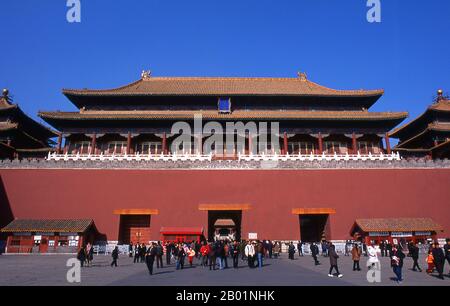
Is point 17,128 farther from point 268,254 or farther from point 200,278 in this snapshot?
point 200,278

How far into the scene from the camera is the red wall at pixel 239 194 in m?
21.3

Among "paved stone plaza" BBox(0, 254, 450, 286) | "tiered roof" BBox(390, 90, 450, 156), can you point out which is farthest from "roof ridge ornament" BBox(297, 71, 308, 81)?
"paved stone plaza" BBox(0, 254, 450, 286)

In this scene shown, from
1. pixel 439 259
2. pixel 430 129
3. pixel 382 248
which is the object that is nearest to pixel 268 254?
pixel 382 248

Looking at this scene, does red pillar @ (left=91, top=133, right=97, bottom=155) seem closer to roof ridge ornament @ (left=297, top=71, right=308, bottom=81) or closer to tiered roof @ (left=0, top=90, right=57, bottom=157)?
tiered roof @ (left=0, top=90, right=57, bottom=157)

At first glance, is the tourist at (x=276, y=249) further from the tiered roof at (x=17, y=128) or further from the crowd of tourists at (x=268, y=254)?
the tiered roof at (x=17, y=128)

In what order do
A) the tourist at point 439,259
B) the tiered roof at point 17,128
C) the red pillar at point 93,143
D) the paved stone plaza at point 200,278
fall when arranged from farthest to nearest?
1. the tiered roof at point 17,128
2. the red pillar at point 93,143
3. the tourist at point 439,259
4. the paved stone plaza at point 200,278

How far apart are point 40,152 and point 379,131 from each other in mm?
24992

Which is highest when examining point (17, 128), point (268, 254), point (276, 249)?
point (17, 128)

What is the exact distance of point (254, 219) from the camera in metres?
21.3

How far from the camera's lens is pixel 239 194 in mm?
21797

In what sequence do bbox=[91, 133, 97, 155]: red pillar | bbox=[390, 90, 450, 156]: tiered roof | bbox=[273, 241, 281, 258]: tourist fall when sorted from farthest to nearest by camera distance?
bbox=[390, 90, 450, 156]: tiered roof → bbox=[91, 133, 97, 155]: red pillar → bbox=[273, 241, 281, 258]: tourist

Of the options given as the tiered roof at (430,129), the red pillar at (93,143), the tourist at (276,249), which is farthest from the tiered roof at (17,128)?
the tiered roof at (430,129)

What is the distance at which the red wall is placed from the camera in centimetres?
2128
